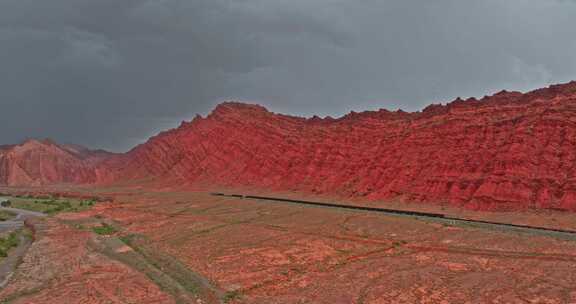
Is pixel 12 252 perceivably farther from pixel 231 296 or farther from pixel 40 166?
pixel 40 166

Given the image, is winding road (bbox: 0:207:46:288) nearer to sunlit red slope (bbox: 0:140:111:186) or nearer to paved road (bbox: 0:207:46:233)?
paved road (bbox: 0:207:46:233)

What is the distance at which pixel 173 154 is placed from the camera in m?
123

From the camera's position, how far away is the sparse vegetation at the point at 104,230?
39.6 metres

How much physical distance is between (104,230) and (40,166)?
401 feet

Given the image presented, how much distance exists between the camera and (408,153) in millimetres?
69062

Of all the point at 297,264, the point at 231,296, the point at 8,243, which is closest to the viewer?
→ the point at 231,296

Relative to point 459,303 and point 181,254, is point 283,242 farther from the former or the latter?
point 459,303

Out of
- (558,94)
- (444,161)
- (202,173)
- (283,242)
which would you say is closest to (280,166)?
(202,173)

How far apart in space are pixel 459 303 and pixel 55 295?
1875cm

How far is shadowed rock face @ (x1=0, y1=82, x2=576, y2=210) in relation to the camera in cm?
4972

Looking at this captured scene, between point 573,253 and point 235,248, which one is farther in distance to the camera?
point 235,248

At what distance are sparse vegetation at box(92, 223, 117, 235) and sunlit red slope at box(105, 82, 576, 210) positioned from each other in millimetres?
38066

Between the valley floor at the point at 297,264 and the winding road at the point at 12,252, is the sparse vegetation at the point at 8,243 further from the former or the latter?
the valley floor at the point at 297,264

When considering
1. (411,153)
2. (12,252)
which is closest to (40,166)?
(12,252)
